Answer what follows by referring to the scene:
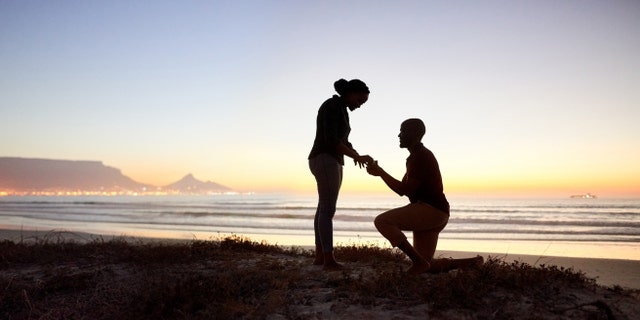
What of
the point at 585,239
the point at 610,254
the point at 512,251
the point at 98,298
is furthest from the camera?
the point at 585,239

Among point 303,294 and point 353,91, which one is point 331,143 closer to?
Result: point 353,91

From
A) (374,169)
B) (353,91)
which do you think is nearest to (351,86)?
(353,91)

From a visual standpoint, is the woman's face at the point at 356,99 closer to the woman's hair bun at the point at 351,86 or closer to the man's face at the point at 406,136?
the woman's hair bun at the point at 351,86

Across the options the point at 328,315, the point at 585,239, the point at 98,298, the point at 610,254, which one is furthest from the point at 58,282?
the point at 585,239

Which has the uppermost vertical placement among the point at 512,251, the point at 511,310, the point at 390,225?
the point at 390,225

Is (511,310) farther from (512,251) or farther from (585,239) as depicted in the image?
(585,239)

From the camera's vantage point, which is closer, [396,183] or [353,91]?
[396,183]

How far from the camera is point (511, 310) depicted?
3873 millimetres

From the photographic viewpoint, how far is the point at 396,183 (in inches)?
197

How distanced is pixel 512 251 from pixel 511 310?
1038 cm

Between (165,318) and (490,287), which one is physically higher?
(490,287)

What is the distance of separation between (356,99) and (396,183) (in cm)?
134

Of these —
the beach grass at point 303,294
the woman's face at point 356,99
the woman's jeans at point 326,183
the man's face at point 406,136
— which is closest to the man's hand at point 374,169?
the man's face at point 406,136

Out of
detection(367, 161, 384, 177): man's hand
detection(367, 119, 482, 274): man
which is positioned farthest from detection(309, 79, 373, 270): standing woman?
detection(367, 119, 482, 274): man
